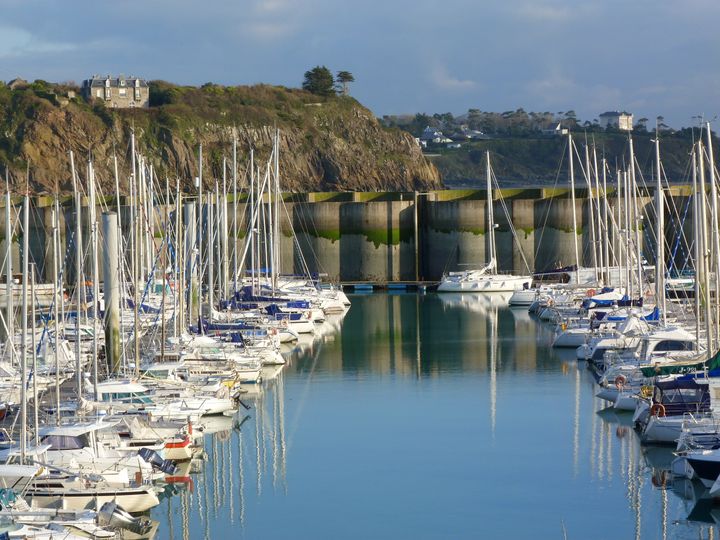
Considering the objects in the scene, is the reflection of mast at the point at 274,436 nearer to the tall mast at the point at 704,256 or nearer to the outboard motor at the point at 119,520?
the outboard motor at the point at 119,520

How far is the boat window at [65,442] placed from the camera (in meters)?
20.4

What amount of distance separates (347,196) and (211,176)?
72.7 feet

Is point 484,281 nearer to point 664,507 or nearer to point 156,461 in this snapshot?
point 156,461

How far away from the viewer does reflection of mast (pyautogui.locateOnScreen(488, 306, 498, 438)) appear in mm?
30969

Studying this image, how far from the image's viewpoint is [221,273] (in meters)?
47.3

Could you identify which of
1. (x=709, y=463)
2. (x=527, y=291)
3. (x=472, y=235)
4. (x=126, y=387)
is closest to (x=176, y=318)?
(x=126, y=387)

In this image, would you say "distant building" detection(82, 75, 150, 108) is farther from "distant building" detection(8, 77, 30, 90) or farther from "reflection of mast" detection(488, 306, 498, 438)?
"reflection of mast" detection(488, 306, 498, 438)

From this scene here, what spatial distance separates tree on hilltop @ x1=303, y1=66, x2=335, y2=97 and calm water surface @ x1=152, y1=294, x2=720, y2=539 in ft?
260

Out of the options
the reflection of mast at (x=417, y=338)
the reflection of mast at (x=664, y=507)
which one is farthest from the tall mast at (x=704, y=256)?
the reflection of mast at (x=417, y=338)

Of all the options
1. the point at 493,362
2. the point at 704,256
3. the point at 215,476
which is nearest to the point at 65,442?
the point at 215,476

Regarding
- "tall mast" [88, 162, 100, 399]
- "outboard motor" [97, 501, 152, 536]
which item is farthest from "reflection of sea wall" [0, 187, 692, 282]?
"outboard motor" [97, 501, 152, 536]

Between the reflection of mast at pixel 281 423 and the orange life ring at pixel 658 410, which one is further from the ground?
the orange life ring at pixel 658 410

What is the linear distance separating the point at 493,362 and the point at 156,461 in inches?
752

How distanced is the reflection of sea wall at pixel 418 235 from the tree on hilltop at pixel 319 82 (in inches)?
1886
